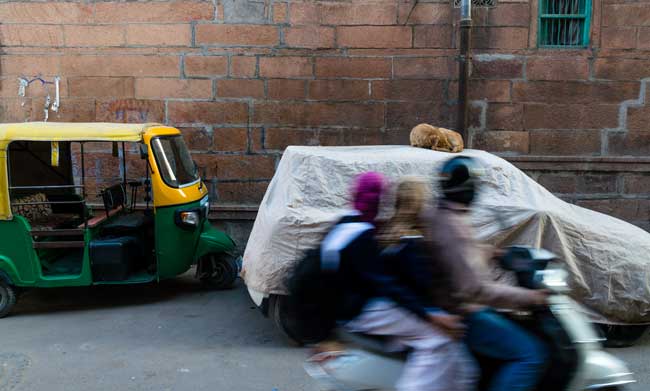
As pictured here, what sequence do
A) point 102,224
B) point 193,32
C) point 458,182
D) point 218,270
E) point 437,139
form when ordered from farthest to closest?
1. point 193,32
2. point 218,270
3. point 437,139
4. point 102,224
5. point 458,182

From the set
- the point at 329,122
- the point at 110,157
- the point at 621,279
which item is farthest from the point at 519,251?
the point at 110,157

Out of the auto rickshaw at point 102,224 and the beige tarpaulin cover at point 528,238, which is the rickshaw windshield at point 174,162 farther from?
the beige tarpaulin cover at point 528,238

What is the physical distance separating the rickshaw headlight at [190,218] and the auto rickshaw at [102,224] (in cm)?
1

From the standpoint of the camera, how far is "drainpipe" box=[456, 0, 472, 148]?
8.02 metres

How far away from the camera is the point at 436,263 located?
2689 millimetres

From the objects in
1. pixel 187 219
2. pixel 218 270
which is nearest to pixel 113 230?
pixel 187 219

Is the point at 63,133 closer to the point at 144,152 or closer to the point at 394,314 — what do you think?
the point at 144,152

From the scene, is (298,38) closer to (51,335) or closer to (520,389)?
(51,335)

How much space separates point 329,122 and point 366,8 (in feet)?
5.30

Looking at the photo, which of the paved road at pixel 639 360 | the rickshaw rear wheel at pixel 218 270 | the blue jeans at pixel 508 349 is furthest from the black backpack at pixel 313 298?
the rickshaw rear wheel at pixel 218 270

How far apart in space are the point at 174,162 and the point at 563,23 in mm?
5606

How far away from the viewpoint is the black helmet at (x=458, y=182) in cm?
281

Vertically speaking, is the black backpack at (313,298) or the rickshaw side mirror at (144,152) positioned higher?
the rickshaw side mirror at (144,152)

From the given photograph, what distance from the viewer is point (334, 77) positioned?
27.7ft
